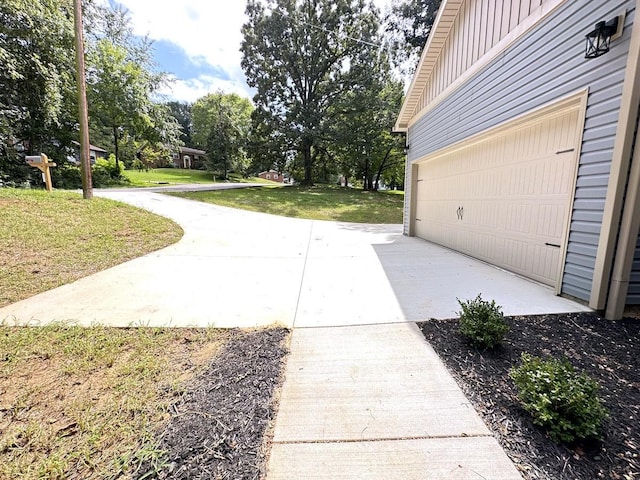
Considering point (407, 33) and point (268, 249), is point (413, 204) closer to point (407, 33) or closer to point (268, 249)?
point (268, 249)

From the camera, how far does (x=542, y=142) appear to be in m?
3.62

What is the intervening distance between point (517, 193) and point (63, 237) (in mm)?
7355

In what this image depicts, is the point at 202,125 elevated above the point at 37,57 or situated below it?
above

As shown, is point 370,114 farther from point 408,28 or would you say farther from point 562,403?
point 562,403

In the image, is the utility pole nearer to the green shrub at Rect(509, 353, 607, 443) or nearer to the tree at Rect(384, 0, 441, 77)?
the green shrub at Rect(509, 353, 607, 443)

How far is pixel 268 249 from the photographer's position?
18.2ft

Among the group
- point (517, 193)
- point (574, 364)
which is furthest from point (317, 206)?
point (574, 364)

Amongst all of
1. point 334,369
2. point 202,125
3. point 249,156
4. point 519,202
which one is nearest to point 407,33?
point 249,156

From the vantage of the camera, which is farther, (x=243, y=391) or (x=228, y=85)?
(x=228, y=85)

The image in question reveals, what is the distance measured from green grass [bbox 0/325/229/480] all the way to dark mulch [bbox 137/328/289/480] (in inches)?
3.6

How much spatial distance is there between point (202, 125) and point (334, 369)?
43.9 m

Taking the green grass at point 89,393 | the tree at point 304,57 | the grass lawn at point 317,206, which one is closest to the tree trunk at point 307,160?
the tree at point 304,57

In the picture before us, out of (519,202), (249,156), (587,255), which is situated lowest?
(587,255)

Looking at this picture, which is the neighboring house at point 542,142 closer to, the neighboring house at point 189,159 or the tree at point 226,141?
the tree at point 226,141
